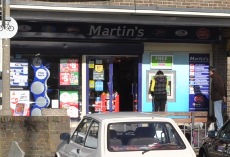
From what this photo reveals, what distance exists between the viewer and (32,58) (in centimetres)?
1463

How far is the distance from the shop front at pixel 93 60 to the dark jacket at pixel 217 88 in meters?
1.72

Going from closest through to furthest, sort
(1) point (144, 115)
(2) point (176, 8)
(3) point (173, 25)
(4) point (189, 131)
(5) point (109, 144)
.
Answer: (5) point (109, 144) < (1) point (144, 115) < (4) point (189, 131) < (2) point (176, 8) < (3) point (173, 25)

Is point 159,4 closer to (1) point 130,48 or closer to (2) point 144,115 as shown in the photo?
(1) point 130,48

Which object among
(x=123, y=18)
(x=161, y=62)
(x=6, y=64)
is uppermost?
(x=123, y=18)

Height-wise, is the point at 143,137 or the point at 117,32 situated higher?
the point at 117,32

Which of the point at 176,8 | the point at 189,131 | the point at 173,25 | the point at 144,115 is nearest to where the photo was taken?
the point at 144,115

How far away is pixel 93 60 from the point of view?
15.1m

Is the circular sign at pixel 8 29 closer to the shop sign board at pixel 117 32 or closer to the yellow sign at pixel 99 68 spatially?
the shop sign board at pixel 117 32

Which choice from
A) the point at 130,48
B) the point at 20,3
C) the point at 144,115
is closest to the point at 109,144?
the point at 144,115

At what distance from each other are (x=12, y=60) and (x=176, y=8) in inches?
197

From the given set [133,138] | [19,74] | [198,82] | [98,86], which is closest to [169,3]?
[198,82]

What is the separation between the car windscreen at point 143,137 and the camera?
6.48 m

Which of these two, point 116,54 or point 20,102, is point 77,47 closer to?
point 116,54

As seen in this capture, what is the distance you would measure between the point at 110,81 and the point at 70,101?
139 cm
